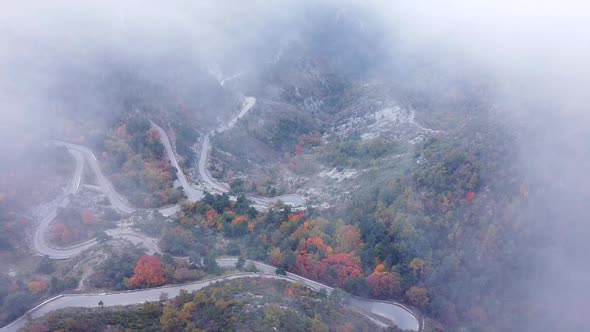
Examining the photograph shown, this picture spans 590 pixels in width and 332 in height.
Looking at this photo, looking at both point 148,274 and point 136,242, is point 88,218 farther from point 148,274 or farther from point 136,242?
point 148,274

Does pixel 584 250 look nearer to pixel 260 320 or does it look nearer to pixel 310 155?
pixel 260 320

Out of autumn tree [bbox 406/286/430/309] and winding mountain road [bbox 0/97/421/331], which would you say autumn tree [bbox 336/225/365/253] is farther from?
autumn tree [bbox 406/286/430/309]

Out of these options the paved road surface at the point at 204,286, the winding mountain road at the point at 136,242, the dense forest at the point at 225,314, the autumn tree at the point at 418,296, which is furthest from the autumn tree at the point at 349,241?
the dense forest at the point at 225,314

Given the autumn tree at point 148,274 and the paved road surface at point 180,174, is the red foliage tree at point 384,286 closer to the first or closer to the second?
the autumn tree at point 148,274

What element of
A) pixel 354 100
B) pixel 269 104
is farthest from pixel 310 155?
pixel 354 100

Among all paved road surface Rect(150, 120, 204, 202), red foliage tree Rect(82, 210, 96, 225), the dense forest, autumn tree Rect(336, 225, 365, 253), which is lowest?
the dense forest

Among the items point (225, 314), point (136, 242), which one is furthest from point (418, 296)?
point (136, 242)

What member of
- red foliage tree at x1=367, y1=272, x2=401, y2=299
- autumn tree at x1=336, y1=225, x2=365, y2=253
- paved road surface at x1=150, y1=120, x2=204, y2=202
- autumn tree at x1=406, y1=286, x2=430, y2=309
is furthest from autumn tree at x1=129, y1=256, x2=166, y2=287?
autumn tree at x1=406, y1=286, x2=430, y2=309

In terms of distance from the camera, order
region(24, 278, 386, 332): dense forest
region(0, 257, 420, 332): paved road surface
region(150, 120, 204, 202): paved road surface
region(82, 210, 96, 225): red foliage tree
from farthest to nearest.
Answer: region(150, 120, 204, 202): paved road surface < region(82, 210, 96, 225): red foliage tree < region(0, 257, 420, 332): paved road surface < region(24, 278, 386, 332): dense forest
